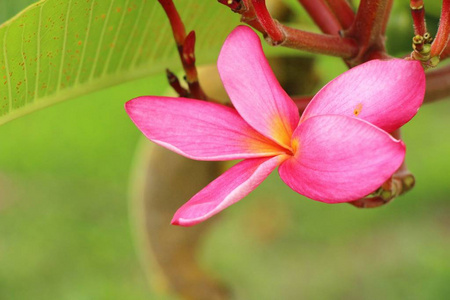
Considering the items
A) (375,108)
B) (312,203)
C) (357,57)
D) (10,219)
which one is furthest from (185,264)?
(10,219)

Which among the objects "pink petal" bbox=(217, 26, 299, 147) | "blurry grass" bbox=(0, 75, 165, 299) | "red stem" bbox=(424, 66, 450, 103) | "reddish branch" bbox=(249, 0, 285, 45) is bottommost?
"blurry grass" bbox=(0, 75, 165, 299)

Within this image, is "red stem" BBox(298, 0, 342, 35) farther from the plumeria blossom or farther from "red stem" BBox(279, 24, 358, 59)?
the plumeria blossom

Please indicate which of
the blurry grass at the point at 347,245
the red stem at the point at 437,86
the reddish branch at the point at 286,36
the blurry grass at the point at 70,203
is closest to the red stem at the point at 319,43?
the reddish branch at the point at 286,36

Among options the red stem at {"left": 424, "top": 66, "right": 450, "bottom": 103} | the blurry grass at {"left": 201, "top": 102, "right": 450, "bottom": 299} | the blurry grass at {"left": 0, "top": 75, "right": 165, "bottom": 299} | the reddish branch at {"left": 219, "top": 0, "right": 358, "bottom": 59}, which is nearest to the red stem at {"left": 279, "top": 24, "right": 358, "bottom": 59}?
the reddish branch at {"left": 219, "top": 0, "right": 358, "bottom": 59}

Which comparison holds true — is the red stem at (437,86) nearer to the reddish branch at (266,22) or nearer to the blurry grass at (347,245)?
the reddish branch at (266,22)

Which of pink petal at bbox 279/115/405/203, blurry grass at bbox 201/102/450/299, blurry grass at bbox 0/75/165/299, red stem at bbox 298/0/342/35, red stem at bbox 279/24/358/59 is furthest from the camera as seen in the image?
blurry grass at bbox 0/75/165/299

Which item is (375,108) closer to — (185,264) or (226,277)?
(185,264)
